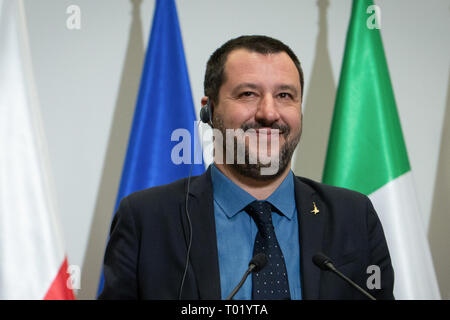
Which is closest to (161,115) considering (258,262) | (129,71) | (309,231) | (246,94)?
(129,71)

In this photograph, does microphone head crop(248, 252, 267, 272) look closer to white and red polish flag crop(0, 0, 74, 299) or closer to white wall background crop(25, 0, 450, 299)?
white and red polish flag crop(0, 0, 74, 299)

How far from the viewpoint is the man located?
124 centimetres

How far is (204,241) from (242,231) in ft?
0.41

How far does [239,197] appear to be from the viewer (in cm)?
138

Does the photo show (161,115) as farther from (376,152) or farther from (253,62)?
(376,152)

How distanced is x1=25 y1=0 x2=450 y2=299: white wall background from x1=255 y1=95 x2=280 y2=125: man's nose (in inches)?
43.4

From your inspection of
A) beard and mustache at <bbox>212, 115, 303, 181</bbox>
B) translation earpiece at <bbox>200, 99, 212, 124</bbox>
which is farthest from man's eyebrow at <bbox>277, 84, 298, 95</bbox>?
translation earpiece at <bbox>200, 99, 212, 124</bbox>

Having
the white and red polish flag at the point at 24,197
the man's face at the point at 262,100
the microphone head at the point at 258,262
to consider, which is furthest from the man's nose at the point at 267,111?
the white and red polish flag at the point at 24,197

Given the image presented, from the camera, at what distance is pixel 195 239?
1286 mm

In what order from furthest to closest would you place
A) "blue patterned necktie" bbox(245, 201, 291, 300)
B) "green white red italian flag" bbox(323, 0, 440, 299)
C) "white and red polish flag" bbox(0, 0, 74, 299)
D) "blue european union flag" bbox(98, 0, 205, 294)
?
"blue european union flag" bbox(98, 0, 205, 294)
"green white red italian flag" bbox(323, 0, 440, 299)
"white and red polish flag" bbox(0, 0, 74, 299)
"blue patterned necktie" bbox(245, 201, 291, 300)

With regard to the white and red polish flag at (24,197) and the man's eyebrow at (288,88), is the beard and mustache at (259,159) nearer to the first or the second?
the man's eyebrow at (288,88)
